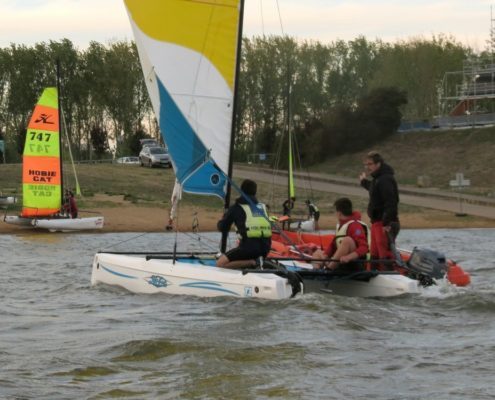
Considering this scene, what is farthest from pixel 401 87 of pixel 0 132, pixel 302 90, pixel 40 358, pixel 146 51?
pixel 40 358

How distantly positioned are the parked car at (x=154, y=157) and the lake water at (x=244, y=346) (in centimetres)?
3744

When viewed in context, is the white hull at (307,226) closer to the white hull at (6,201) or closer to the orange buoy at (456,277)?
the white hull at (6,201)

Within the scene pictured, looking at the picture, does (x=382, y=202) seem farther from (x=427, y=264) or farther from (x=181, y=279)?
(x=181, y=279)

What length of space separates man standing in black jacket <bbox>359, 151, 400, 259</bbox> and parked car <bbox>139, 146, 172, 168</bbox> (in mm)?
38879

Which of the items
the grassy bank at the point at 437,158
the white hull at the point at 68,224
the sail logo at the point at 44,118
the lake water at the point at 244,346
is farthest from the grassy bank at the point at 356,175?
the lake water at the point at 244,346

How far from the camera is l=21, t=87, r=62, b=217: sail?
1179 inches

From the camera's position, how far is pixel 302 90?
230ft

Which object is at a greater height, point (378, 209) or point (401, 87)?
point (401, 87)

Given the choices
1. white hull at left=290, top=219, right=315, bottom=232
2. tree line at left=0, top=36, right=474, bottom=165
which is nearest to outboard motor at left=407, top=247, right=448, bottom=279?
white hull at left=290, top=219, right=315, bottom=232

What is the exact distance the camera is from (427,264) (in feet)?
43.4

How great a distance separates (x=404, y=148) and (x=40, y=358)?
47.9 metres

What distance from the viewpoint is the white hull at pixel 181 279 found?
39.2 feet

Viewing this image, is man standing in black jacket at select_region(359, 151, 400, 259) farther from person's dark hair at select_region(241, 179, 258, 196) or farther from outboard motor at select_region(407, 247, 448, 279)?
person's dark hair at select_region(241, 179, 258, 196)

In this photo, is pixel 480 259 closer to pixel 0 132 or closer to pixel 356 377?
pixel 356 377
